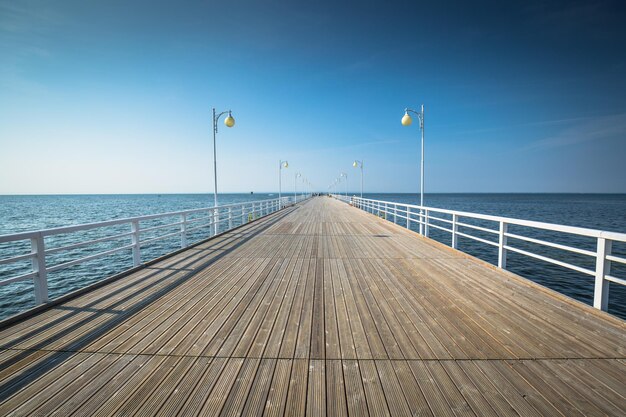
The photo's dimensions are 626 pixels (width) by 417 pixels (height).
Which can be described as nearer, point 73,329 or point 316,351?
point 316,351

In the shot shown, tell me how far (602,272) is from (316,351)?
11.2ft

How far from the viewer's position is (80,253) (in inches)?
528

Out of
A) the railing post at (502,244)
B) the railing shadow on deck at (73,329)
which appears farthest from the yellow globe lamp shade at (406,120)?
the railing shadow on deck at (73,329)

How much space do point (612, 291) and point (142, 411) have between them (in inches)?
469

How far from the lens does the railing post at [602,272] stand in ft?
9.99

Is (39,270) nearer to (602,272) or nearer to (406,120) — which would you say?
(602,272)

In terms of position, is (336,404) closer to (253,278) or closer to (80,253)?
(253,278)

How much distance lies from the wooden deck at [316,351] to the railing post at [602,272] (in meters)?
0.14

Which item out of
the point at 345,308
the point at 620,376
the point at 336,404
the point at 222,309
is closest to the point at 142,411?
the point at 336,404

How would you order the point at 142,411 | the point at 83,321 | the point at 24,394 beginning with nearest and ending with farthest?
1. the point at 142,411
2. the point at 24,394
3. the point at 83,321

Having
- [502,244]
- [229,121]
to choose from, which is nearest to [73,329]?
[502,244]

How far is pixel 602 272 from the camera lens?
3.08 m

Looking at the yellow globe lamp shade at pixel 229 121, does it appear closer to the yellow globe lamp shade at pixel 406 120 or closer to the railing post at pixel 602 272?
the yellow globe lamp shade at pixel 406 120

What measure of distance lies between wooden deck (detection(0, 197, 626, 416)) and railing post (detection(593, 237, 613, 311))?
136 mm
